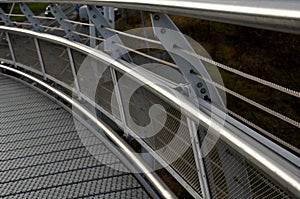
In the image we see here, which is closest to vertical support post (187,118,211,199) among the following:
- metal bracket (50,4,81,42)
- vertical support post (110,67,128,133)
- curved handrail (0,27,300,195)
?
curved handrail (0,27,300,195)

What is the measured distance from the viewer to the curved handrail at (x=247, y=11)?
3.25 feet

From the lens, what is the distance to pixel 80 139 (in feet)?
11.3

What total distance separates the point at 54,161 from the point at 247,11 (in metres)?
2.29

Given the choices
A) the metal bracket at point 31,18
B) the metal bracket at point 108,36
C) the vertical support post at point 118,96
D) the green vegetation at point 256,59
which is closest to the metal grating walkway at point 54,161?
the vertical support post at point 118,96

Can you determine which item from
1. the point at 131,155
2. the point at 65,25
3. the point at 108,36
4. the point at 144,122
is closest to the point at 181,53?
the point at 144,122

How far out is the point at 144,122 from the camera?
9.07ft

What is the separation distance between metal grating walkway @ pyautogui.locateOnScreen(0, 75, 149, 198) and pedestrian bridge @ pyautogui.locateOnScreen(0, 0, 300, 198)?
11mm

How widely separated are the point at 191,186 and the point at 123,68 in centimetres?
96

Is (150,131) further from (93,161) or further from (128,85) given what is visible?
(93,161)

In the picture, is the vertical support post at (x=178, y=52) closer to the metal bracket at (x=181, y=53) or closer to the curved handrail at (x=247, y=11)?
the metal bracket at (x=181, y=53)

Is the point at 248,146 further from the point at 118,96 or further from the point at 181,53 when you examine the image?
the point at 118,96

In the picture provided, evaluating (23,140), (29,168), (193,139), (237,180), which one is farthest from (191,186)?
(23,140)

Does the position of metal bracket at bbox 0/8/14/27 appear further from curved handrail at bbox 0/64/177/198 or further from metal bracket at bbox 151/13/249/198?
metal bracket at bbox 151/13/249/198

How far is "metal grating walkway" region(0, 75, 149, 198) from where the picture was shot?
258 cm
